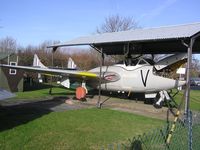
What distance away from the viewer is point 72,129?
9719 mm

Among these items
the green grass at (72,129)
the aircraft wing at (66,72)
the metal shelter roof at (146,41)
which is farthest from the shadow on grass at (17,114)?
the metal shelter roof at (146,41)

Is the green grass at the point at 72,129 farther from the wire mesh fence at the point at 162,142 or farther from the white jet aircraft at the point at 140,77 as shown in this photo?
the white jet aircraft at the point at 140,77

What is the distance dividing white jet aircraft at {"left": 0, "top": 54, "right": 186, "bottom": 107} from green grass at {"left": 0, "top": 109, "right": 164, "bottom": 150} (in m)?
3.13

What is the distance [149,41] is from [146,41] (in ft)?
0.66

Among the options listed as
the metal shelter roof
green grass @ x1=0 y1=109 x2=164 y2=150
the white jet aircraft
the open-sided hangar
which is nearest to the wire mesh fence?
green grass @ x1=0 y1=109 x2=164 y2=150

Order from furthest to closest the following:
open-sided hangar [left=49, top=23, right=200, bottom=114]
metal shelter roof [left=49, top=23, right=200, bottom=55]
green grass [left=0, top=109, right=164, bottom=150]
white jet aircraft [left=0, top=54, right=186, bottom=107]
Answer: white jet aircraft [left=0, top=54, right=186, bottom=107], metal shelter roof [left=49, top=23, right=200, bottom=55], open-sided hangar [left=49, top=23, right=200, bottom=114], green grass [left=0, top=109, right=164, bottom=150]

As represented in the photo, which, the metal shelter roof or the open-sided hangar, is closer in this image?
the open-sided hangar

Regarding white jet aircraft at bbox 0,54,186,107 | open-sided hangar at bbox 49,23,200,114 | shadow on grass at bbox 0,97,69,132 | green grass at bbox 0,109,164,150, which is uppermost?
open-sided hangar at bbox 49,23,200,114

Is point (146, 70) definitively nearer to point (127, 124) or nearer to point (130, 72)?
point (130, 72)

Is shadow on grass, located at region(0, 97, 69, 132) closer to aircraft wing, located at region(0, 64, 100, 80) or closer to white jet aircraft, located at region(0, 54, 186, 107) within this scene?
aircraft wing, located at region(0, 64, 100, 80)

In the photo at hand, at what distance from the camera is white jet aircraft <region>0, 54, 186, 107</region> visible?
1522 cm

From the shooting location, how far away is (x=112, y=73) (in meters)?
17.7

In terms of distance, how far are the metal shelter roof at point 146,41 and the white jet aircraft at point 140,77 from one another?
1.19 metres

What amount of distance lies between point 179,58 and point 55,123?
7.79m
